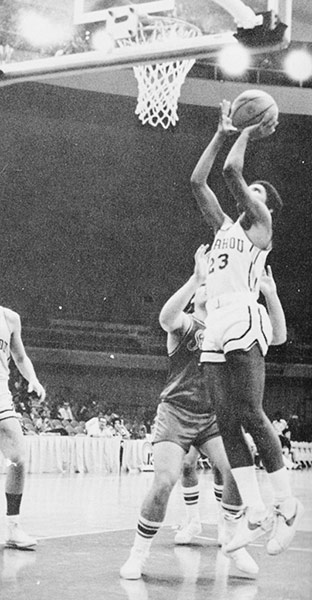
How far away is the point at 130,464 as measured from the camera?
1388 cm

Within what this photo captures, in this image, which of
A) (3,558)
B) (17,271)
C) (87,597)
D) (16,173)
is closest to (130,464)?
(17,271)

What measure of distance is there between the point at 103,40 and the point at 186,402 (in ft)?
7.98

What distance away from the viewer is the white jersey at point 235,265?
3760 mm

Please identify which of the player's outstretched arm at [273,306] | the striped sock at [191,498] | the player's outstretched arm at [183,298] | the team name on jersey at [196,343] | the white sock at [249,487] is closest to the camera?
the white sock at [249,487]

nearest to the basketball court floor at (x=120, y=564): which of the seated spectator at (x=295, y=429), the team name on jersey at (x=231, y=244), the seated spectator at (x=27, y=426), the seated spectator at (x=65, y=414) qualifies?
the team name on jersey at (x=231, y=244)

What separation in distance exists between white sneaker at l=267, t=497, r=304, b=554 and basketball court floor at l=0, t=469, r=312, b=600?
24.6 inches

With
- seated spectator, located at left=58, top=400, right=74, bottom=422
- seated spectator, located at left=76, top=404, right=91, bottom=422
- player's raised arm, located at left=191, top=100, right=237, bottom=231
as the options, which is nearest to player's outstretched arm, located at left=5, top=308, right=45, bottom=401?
player's raised arm, located at left=191, top=100, right=237, bottom=231

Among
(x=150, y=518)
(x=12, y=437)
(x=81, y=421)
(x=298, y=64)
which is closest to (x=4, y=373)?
(x=12, y=437)

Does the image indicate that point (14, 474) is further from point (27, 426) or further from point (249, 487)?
point (27, 426)

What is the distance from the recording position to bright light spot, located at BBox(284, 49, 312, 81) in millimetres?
16953

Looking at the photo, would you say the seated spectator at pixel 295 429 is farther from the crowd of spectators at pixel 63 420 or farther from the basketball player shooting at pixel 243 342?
the basketball player shooting at pixel 243 342

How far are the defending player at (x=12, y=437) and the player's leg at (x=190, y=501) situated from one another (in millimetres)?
1093

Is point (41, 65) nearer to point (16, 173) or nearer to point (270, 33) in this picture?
point (270, 33)

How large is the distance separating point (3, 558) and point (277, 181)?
49.3 ft
